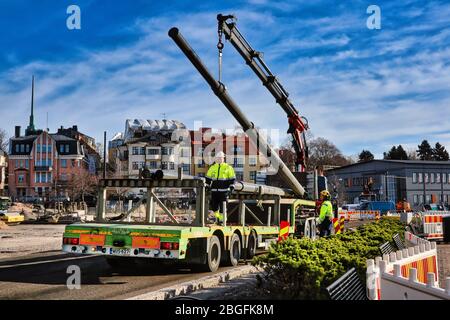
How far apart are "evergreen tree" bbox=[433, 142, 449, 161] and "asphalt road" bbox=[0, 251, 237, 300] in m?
124

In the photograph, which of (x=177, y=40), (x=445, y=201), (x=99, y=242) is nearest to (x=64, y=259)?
(x=99, y=242)

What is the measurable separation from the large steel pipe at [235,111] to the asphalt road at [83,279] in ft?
15.7

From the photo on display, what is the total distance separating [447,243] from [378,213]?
76.8 ft

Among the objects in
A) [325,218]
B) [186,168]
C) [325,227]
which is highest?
[186,168]

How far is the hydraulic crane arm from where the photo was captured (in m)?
14.9

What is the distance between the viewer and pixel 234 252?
11.2m

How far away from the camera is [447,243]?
19609mm

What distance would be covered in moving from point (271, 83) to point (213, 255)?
30.0 ft

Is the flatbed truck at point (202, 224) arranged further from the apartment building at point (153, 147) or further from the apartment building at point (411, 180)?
the apartment building at point (153, 147)

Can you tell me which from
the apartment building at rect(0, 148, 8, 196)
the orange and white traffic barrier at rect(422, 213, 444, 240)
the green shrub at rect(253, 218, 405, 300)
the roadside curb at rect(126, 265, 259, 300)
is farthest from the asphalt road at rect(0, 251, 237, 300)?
the apartment building at rect(0, 148, 8, 196)

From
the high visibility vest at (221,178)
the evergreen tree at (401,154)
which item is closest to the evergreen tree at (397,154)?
the evergreen tree at (401,154)

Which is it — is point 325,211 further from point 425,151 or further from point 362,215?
point 425,151

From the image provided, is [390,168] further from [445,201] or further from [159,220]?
[159,220]

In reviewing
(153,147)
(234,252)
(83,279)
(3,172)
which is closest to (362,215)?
(234,252)
